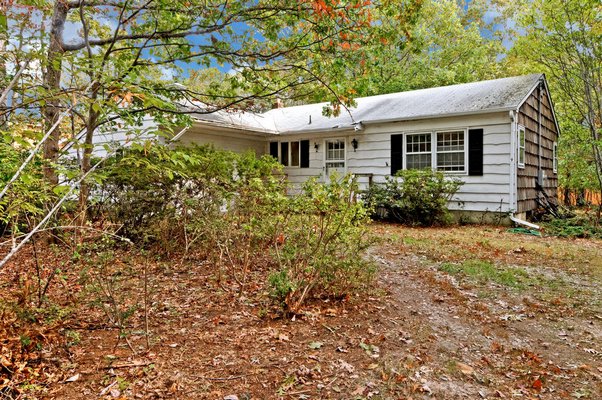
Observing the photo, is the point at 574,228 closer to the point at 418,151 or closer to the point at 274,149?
the point at 418,151

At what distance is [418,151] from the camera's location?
449 inches

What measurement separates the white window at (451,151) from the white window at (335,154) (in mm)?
3325

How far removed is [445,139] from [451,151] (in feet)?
1.32

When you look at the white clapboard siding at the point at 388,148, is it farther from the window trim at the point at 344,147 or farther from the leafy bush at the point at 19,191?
the leafy bush at the point at 19,191

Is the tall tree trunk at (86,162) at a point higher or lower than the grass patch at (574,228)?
higher

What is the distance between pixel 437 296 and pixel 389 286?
1.93 feet


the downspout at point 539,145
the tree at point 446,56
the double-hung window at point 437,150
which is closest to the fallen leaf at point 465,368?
the double-hung window at point 437,150

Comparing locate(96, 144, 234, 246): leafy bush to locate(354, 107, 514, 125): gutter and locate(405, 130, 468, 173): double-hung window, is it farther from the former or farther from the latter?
locate(405, 130, 468, 173): double-hung window

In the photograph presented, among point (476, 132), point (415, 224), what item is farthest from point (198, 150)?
point (476, 132)

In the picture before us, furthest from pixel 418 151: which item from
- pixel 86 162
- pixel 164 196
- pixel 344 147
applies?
pixel 86 162

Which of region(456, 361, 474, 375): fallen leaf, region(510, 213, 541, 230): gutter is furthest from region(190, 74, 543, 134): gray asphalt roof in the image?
region(456, 361, 474, 375): fallen leaf

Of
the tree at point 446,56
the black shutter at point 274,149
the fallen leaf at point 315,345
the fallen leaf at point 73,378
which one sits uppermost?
the tree at point 446,56

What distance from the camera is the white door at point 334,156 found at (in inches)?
519

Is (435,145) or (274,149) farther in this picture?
(274,149)
